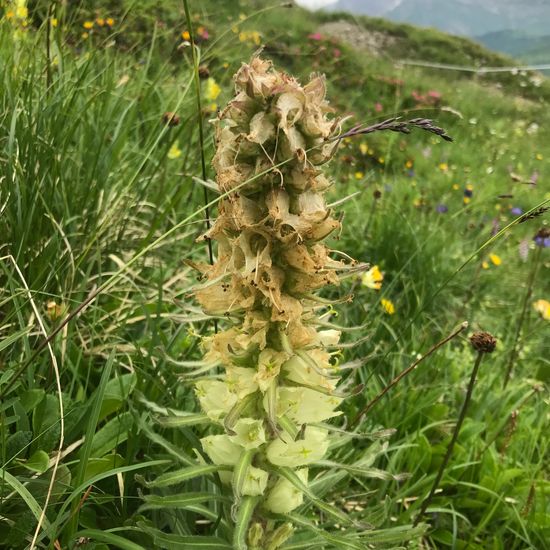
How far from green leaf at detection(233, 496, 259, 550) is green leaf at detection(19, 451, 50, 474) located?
57 cm

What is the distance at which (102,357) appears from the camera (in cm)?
249

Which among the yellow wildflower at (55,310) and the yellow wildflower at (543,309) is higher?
the yellow wildflower at (55,310)

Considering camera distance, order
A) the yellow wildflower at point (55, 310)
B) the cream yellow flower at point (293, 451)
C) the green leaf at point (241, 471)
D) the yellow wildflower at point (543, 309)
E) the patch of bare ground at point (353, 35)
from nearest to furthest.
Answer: the green leaf at point (241, 471), the cream yellow flower at point (293, 451), the yellow wildflower at point (55, 310), the yellow wildflower at point (543, 309), the patch of bare ground at point (353, 35)

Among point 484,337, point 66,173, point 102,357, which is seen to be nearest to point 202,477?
point 102,357

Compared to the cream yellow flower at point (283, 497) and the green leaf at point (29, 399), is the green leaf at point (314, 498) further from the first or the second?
the green leaf at point (29, 399)

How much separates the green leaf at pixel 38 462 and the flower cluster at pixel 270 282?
1.50ft

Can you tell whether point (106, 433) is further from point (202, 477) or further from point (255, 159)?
point (255, 159)

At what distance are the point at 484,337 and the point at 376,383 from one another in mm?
1167

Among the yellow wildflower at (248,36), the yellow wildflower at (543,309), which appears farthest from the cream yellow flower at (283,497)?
the yellow wildflower at (248,36)

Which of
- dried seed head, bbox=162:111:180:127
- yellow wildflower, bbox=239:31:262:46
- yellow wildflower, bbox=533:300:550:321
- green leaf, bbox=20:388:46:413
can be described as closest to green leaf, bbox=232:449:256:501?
green leaf, bbox=20:388:46:413

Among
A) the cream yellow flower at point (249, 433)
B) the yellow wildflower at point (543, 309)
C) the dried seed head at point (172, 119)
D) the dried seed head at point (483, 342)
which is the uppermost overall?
the dried seed head at point (172, 119)

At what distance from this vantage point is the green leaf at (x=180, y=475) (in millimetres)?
1588

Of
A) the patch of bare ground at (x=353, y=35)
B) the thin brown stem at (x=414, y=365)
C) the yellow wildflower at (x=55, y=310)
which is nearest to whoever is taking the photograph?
the thin brown stem at (x=414, y=365)

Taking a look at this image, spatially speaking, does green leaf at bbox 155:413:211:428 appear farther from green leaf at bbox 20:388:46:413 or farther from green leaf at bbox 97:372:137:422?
green leaf at bbox 20:388:46:413
